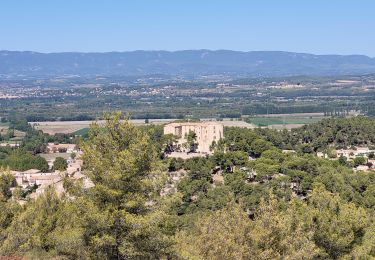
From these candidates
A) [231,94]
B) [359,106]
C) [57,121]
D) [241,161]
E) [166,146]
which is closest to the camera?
[241,161]

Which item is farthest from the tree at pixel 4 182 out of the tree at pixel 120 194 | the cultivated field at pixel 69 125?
the cultivated field at pixel 69 125

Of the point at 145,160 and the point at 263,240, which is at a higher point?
the point at 145,160

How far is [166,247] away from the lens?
12.8 m

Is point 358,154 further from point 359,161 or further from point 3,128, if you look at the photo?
point 3,128

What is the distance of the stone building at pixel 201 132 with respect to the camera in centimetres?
5503

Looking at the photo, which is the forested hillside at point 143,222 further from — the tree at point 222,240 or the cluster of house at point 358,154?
the cluster of house at point 358,154

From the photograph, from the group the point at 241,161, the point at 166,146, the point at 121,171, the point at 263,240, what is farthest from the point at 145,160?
the point at 166,146

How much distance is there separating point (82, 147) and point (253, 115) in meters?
108

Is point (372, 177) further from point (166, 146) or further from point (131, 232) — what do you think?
point (131, 232)

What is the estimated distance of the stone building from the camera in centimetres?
5503

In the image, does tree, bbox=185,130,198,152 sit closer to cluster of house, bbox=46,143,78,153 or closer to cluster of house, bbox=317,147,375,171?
cluster of house, bbox=317,147,375,171

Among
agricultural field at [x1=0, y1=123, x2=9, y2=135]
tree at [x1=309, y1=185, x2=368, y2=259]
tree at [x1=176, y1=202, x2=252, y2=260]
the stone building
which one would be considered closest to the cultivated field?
agricultural field at [x1=0, y1=123, x2=9, y2=135]

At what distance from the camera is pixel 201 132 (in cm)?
5584

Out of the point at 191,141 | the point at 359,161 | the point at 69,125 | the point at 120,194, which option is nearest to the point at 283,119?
the point at 69,125
